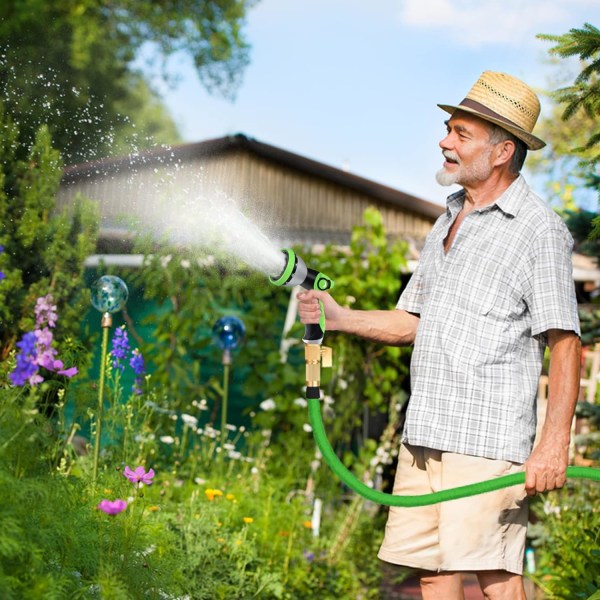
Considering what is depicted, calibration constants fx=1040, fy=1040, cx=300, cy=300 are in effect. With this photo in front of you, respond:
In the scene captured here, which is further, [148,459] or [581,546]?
[148,459]

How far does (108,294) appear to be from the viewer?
13.5 ft

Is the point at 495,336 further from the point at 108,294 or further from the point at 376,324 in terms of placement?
the point at 108,294

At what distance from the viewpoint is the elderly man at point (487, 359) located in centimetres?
286

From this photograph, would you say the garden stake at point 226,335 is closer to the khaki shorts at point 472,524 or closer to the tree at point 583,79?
the tree at point 583,79

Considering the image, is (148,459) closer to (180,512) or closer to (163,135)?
(180,512)

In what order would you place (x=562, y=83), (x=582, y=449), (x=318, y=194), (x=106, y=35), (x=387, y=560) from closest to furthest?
(x=387, y=560), (x=582, y=449), (x=318, y=194), (x=562, y=83), (x=106, y=35)

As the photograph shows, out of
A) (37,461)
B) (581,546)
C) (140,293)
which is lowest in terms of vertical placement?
(581,546)

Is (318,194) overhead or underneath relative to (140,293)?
overhead

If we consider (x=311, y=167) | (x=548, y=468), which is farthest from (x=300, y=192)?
(x=548, y=468)

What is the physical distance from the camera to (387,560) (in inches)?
121

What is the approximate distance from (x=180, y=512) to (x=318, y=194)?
7810mm

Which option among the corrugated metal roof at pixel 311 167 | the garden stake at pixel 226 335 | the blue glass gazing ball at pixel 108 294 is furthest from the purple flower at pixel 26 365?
the corrugated metal roof at pixel 311 167

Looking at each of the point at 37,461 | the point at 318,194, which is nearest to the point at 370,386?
the point at 37,461

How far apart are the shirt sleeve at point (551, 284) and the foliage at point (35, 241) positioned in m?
2.28
